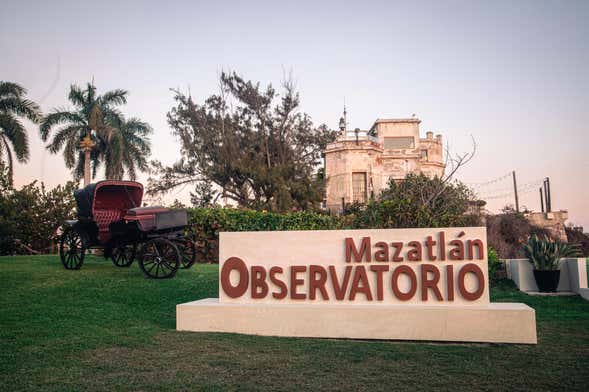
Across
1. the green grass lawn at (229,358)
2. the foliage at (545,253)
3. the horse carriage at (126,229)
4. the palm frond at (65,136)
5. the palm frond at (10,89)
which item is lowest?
the green grass lawn at (229,358)

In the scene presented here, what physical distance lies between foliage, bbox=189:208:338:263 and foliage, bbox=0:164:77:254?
5202 millimetres

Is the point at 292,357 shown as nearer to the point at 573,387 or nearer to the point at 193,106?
the point at 573,387

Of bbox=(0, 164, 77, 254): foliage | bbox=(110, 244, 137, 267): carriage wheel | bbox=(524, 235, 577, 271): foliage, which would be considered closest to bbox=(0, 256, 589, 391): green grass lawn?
bbox=(524, 235, 577, 271): foliage

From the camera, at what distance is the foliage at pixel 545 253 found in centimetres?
1028

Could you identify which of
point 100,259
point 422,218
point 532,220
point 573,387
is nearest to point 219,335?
point 573,387

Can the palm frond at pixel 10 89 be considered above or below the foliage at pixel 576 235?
above

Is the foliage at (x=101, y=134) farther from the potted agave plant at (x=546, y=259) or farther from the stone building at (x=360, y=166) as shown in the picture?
the potted agave plant at (x=546, y=259)

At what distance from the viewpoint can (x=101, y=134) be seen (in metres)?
28.7

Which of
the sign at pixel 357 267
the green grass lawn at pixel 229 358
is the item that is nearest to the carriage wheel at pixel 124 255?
the green grass lawn at pixel 229 358

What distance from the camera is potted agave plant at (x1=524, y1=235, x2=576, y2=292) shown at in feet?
33.1

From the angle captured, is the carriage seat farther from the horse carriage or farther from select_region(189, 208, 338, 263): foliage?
select_region(189, 208, 338, 263): foliage

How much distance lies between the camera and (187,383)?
4.00 metres

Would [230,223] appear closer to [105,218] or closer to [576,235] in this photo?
[105,218]

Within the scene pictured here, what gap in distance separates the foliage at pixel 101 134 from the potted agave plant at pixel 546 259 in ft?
76.9
